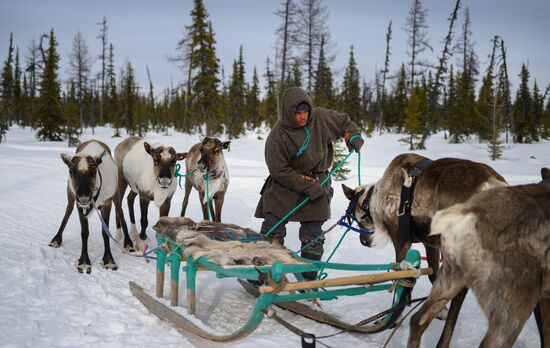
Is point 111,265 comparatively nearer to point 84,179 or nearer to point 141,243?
point 84,179

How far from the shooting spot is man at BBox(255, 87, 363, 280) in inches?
191

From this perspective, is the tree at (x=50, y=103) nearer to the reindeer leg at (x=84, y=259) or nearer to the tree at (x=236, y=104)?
the tree at (x=236, y=104)

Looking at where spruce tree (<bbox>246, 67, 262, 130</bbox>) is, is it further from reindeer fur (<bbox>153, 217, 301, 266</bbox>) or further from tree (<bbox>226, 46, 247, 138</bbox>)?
reindeer fur (<bbox>153, 217, 301, 266</bbox>)

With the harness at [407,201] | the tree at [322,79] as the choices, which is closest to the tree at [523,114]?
the tree at [322,79]

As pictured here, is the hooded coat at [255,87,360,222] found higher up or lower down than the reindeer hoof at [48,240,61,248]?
higher up

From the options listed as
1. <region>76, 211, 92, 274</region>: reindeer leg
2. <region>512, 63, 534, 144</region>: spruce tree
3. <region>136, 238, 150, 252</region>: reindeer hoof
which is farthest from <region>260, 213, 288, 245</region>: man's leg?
<region>512, 63, 534, 144</region>: spruce tree

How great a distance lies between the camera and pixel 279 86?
3691 centimetres

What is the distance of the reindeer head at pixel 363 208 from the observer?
5.07 metres

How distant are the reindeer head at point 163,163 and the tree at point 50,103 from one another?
32.4m

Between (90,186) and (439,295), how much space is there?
454 centimetres

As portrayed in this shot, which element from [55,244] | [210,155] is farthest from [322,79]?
[55,244]

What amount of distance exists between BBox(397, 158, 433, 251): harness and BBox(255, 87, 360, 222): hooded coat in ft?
3.69

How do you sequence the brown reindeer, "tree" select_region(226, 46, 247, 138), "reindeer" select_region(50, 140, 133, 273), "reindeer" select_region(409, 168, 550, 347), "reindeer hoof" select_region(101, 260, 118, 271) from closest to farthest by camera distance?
1. "reindeer" select_region(409, 168, 550, 347)
2. the brown reindeer
3. "reindeer" select_region(50, 140, 133, 273)
4. "reindeer hoof" select_region(101, 260, 118, 271)
5. "tree" select_region(226, 46, 247, 138)

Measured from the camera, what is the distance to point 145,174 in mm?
7309
